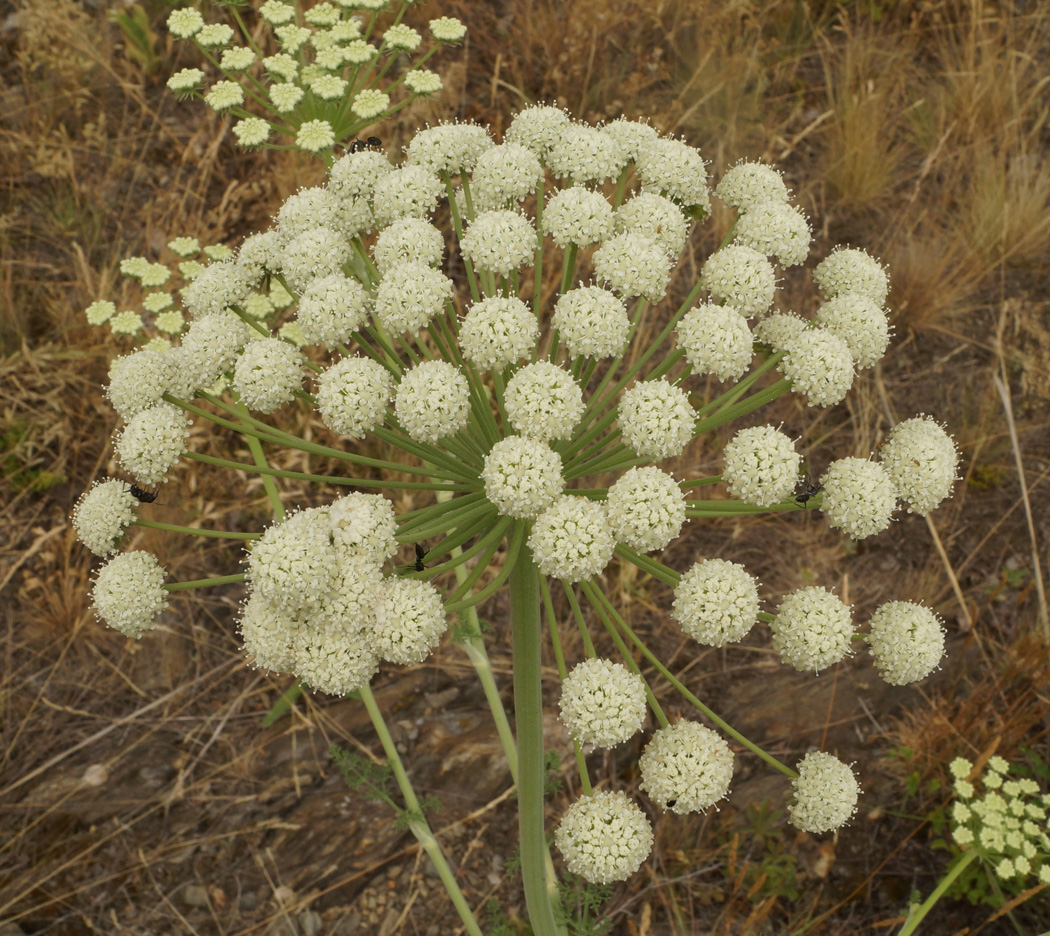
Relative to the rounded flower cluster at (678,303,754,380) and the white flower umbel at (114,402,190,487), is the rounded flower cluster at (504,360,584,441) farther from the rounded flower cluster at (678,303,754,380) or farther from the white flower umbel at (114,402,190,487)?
the white flower umbel at (114,402,190,487)

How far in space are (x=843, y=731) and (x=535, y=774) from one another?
2.95 m

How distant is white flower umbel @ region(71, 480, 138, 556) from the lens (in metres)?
3.92

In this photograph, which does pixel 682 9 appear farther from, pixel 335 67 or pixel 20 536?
pixel 20 536

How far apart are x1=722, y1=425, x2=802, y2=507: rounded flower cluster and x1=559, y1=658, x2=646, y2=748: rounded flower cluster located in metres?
0.82

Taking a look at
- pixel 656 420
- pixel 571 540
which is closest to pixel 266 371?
pixel 571 540

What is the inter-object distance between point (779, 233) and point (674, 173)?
54 centimetres

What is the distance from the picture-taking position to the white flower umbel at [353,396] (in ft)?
11.4

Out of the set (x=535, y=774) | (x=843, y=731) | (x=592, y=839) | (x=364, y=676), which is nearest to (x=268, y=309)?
(x=364, y=676)

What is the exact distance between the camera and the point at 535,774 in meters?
3.98

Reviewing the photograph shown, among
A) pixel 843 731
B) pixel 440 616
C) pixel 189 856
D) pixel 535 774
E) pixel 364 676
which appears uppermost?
pixel 440 616

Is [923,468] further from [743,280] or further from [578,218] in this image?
[578,218]

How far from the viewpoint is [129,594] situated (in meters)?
3.78

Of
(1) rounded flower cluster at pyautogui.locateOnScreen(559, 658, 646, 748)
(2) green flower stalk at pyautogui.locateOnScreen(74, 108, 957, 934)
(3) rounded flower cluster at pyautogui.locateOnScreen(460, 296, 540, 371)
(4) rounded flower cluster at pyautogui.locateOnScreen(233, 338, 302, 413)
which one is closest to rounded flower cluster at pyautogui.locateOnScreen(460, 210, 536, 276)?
(2) green flower stalk at pyautogui.locateOnScreen(74, 108, 957, 934)

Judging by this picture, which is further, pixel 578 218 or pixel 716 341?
pixel 578 218
